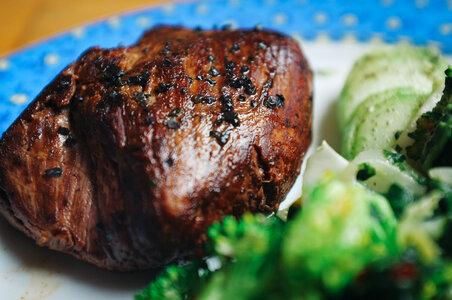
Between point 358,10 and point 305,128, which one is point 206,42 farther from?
point 358,10

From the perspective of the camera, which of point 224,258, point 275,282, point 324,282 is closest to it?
point 324,282

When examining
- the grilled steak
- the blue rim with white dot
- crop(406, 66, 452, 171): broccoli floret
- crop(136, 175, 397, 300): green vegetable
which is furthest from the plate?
crop(136, 175, 397, 300): green vegetable

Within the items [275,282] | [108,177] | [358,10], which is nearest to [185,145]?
[108,177]

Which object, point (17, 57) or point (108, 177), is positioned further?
point (17, 57)

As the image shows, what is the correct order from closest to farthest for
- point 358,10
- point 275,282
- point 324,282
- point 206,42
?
point 324,282 < point 275,282 < point 206,42 < point 358,10

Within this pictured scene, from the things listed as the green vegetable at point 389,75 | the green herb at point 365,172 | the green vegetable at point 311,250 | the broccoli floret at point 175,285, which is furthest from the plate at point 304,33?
the green vegetable at point 311,250

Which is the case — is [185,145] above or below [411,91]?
above

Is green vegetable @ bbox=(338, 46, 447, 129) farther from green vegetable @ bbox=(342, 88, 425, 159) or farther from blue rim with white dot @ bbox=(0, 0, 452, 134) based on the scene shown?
blue rim with white dot @ bbox=(0, 0, 452, 134)

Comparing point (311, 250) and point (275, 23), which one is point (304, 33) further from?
point (311, 250)
